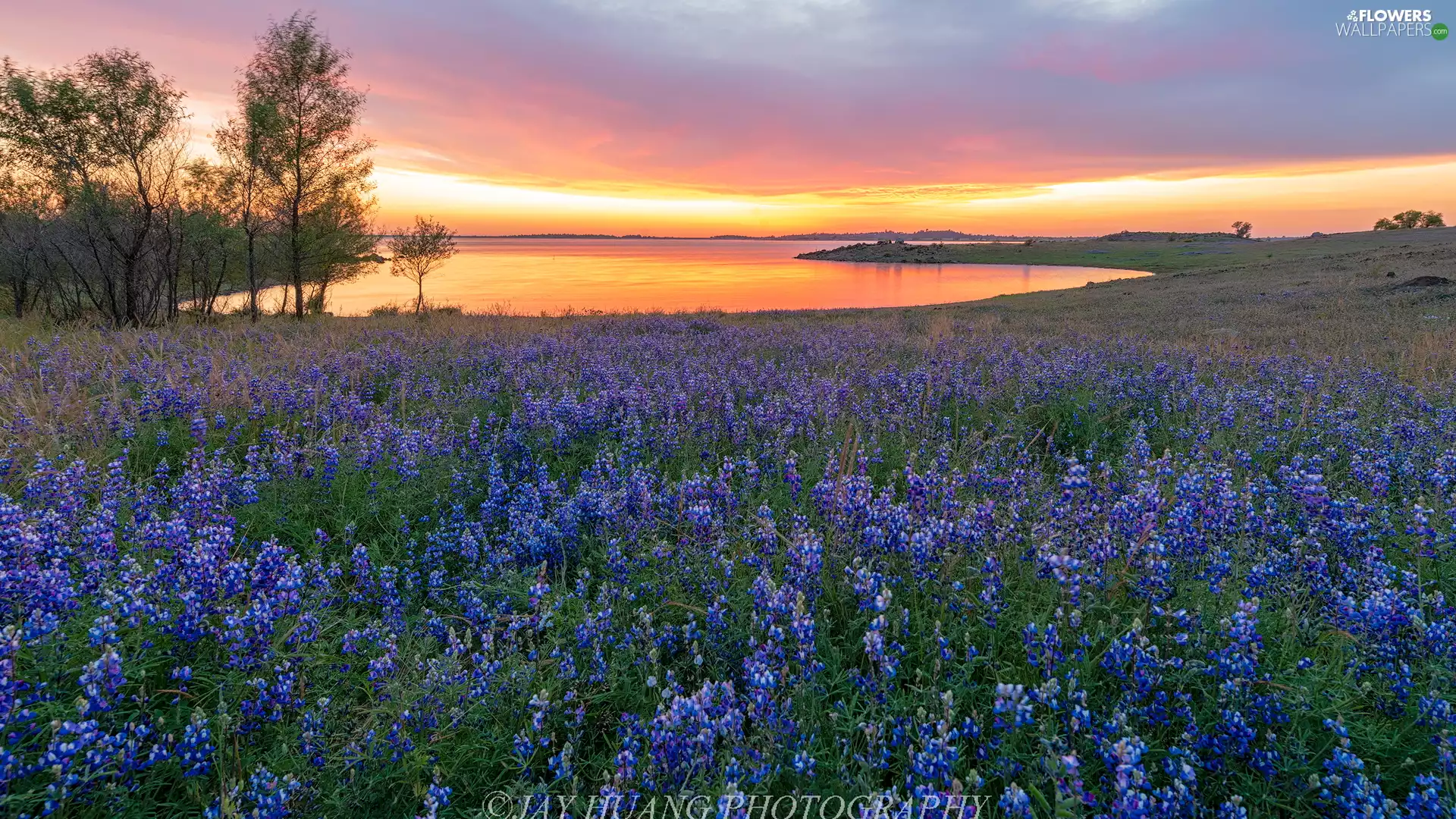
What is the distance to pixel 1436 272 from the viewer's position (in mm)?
25422

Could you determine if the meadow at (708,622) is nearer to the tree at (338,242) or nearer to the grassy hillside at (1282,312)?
the grassy hillside at (1282,312)

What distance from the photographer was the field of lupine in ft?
7.70

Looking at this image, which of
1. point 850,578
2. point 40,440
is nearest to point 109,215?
point 40,440

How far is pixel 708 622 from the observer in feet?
10.5

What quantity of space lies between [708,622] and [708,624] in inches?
0.6

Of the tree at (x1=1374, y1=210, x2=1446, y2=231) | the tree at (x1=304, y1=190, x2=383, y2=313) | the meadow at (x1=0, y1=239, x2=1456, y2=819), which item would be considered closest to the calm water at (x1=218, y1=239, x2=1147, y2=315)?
the tree at (x1=304, y1=190, x2=383, y2=313)

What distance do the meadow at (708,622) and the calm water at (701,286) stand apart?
32.7m

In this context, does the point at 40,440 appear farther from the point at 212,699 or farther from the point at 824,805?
the point at 824,805

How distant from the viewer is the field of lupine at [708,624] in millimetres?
2346

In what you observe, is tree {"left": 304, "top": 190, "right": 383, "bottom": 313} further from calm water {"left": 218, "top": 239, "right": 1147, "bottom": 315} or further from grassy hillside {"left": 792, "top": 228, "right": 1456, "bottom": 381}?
grassy hillside {"left": 792, "top": 228, "right": 1456, "bottom": 381}

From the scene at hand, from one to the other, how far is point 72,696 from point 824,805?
3.12 m

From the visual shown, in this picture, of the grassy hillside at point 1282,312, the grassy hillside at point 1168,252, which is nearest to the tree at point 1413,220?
the grassy hillside at point 1168,252

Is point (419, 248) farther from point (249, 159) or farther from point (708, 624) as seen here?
point (708, 624)

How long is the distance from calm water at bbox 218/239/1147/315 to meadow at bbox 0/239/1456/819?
32.7 m
